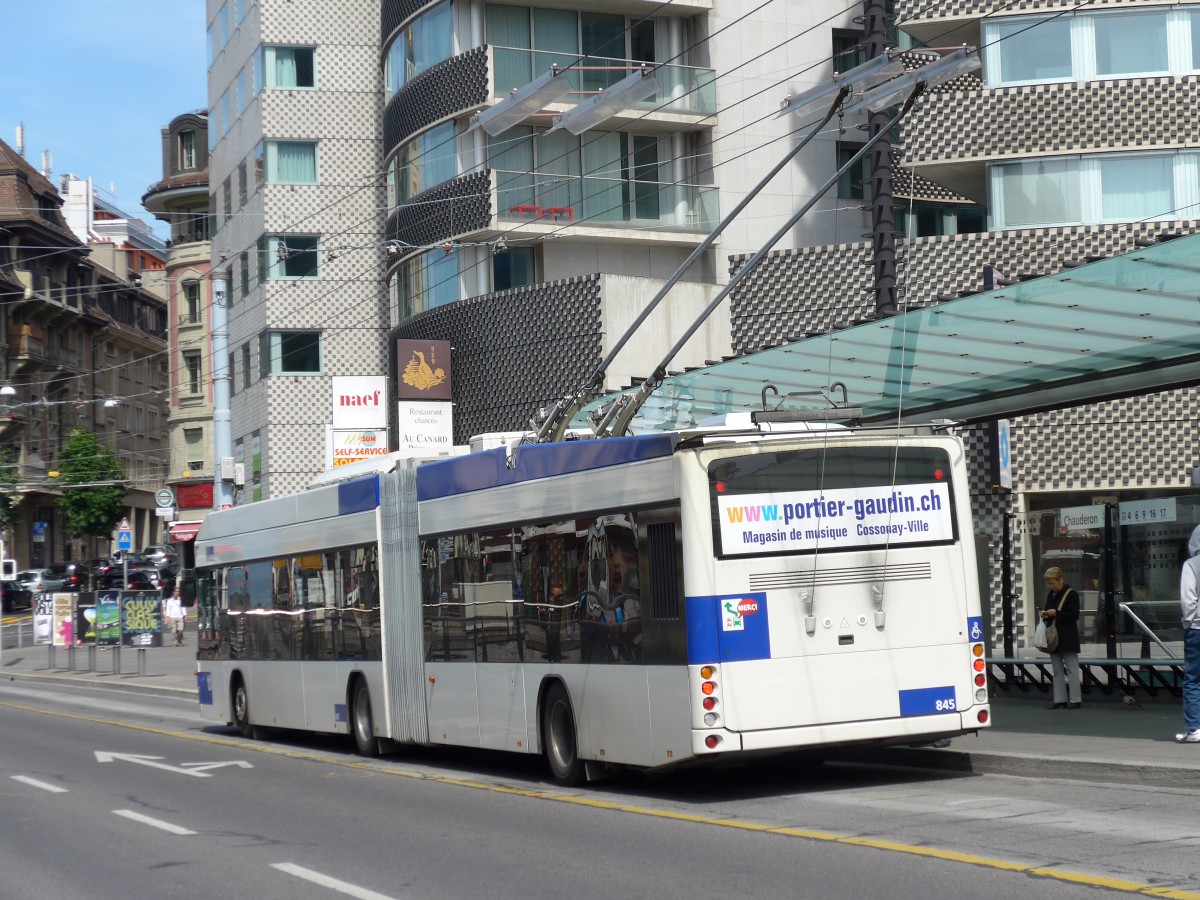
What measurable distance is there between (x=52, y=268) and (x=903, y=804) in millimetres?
88691

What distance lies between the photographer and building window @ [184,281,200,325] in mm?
80250

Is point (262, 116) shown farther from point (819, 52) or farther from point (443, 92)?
point (819, 52)

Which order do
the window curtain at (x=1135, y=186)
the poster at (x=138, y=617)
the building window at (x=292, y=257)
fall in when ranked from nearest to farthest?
the window curtain at (x=1135, y=186) < the poster at (x=138, y=617) < the building window at (x=292, y=257)

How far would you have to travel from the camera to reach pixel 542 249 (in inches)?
1531

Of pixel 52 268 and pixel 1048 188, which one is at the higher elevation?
pixel 52 268

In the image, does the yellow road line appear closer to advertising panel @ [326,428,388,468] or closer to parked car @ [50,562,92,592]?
advertising panel @ [326,428,388,468]

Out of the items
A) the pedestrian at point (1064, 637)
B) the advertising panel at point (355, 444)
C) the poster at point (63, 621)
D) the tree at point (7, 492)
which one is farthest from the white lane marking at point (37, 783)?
the tree at point (7, 492)

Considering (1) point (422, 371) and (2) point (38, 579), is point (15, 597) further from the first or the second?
(1) point (422, 371)

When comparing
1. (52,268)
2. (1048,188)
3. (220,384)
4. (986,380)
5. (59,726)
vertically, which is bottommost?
(59,726)

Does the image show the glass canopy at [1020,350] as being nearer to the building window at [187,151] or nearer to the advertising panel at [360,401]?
the advertising panel at [360,401]

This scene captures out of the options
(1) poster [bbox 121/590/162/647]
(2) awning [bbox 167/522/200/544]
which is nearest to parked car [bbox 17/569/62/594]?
(2) awning [bbox 167/522/200/544]

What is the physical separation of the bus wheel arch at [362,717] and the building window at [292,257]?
31.9 m

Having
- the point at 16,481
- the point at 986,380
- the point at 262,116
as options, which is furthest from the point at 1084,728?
the point at 16,481

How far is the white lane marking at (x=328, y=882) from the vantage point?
31.4 feet
